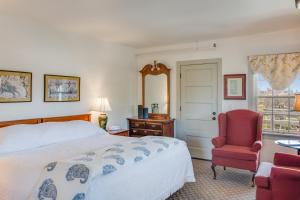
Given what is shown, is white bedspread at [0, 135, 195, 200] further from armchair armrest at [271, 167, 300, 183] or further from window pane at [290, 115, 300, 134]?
window pane at [290, 115, 300, 134]

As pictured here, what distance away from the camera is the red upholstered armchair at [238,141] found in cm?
379

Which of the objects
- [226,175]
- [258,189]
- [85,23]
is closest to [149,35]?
[85,23]

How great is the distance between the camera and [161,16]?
3.49 meters

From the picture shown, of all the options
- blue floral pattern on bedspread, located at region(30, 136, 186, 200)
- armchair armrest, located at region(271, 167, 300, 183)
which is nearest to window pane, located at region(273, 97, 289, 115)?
armchair armrest, located at region(271, 167, 300, 183)

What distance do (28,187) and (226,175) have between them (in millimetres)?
3168

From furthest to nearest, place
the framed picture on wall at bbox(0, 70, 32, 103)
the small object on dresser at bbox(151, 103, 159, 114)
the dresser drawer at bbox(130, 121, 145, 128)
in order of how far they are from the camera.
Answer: the small object on dresser at bbox(151, 103, 159, 114), the dresser drawer at bbox(130, 121, 145, 128), the framed picture on wall at bbox(0, 70, 32, 103)

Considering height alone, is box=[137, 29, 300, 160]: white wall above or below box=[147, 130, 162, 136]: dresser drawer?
above

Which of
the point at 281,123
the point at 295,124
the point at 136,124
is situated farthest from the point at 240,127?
the point at 136,124

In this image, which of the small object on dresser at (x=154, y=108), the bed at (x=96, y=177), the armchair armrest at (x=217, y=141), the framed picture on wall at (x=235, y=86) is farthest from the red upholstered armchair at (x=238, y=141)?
the small object on dresser at (x=154, y=108)

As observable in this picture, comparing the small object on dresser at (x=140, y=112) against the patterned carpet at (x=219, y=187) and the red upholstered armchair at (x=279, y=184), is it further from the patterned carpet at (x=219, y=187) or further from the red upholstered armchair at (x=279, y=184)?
the red upholstered armchair at (x=279, y=184)

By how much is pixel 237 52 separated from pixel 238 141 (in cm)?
170

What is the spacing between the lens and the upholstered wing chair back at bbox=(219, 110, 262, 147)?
4.27 m

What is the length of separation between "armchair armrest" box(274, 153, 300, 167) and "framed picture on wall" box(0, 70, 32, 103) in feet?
11.4

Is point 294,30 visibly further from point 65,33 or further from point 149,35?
point 65,33
